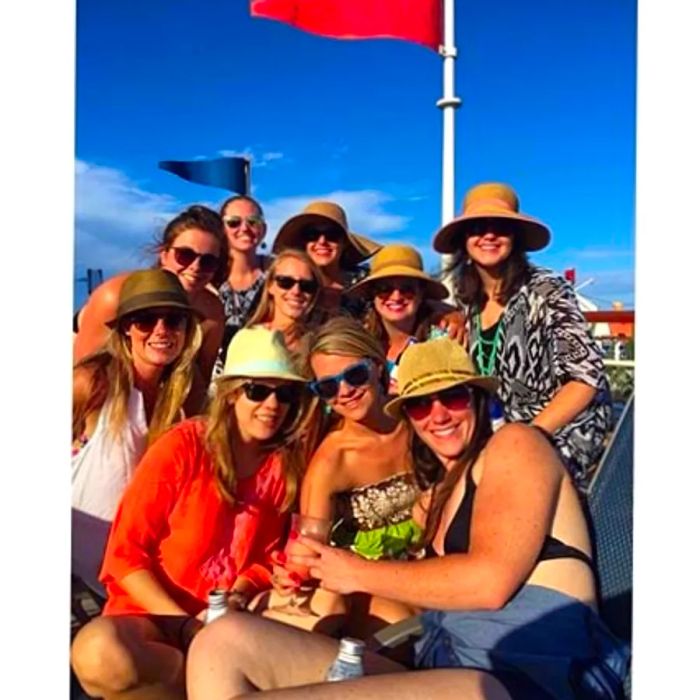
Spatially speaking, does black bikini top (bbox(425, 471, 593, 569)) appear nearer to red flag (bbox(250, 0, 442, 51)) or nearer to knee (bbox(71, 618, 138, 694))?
knee (bbox(71, 618, 138, 694))

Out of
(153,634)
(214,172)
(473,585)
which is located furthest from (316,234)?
(153,634)

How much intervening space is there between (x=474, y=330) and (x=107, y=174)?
1.00 m

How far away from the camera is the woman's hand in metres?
2.10

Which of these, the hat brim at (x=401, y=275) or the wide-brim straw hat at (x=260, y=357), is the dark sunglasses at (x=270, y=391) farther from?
the hat brim at (x=401, y=275)

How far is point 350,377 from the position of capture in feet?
6.96

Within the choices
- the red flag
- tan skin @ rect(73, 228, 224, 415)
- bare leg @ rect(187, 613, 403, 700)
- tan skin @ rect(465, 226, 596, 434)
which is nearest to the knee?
bare leg @ rect(187, 613, 403, 700)

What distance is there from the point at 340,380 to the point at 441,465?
326mm

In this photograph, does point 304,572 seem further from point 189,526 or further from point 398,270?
point 398,270

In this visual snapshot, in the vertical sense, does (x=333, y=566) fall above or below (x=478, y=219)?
below

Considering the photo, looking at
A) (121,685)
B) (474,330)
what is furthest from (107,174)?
(121,685)

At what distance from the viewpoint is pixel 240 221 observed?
216 centimetres

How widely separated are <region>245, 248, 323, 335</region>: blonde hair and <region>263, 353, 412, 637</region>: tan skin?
13 centimetres
